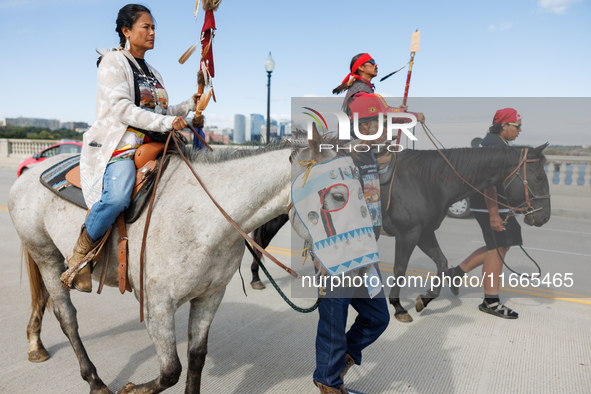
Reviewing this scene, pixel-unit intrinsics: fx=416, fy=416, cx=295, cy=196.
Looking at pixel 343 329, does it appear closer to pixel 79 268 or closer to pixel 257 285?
pixel 79 268

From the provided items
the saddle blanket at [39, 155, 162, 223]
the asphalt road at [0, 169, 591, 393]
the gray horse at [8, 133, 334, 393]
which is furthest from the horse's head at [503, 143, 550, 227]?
the saddle blanket at [39, 155, 162, 223]

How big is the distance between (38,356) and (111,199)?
6.33 feet

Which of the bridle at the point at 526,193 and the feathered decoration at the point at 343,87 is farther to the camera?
the bridle at the point at 526,193

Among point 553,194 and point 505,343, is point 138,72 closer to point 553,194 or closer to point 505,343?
point 505,343

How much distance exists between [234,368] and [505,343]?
267 cm

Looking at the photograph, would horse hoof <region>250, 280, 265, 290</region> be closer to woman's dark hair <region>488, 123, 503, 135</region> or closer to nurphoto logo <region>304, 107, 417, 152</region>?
nurphoto logo <region>304, 107, 417, 152</region>

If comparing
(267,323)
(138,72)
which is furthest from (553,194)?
(138,72)

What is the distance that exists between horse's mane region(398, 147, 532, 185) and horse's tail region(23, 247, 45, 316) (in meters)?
4.04

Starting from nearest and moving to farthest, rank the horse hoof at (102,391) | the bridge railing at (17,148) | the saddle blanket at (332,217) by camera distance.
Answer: the saddle blanket at (332,217), the horse hoof at (102,391), the bridge railing at (17,148)

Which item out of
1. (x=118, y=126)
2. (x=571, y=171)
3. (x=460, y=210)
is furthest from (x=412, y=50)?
(x=571, y=171)

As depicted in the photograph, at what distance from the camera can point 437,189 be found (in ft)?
16.4

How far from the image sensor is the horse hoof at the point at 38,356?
351 cm

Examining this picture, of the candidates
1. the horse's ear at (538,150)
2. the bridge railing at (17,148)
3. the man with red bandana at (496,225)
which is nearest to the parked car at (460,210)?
the man with red bandana at (496,225)

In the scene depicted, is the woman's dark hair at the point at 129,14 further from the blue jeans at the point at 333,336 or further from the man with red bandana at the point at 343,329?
the blue jeans at the point at 333,336
